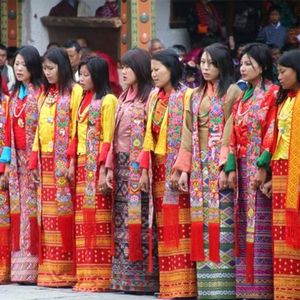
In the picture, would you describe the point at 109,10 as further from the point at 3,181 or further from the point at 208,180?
the point at 208,180

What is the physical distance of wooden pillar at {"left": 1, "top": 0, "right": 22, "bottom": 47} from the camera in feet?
61.3

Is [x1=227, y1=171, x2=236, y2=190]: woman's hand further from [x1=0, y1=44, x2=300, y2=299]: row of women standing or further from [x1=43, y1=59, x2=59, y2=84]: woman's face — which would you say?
[x1=43, y1=59, x2=59, y2=84]: woman's face

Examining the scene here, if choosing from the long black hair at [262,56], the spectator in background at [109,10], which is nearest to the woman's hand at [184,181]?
the long black hair at [262,56]

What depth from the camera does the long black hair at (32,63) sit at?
12.4 metres

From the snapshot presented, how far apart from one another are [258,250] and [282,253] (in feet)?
0.88

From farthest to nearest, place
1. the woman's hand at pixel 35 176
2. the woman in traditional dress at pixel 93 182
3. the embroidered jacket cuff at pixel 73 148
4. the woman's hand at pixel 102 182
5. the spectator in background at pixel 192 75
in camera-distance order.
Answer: the spectator in background at pixel 192 75 → the woman's hand at pixel 35 176 → the embroidered jacket cuff at pixel 73 148 → the woman in traditional dress at pixel 93 182 → the woman's hand at pixel 102 182

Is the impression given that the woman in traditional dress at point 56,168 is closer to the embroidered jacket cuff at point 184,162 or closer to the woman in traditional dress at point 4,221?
the woman in traditional dress at point 4,221

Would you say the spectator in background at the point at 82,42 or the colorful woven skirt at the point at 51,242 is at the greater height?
the spectator in background at the point at 82,42

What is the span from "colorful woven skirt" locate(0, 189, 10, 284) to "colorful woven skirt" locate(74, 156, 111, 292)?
0.92 m

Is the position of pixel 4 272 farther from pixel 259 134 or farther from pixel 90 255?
pixel 259 134

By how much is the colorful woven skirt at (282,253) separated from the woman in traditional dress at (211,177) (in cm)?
53

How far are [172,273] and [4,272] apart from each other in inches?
81.3

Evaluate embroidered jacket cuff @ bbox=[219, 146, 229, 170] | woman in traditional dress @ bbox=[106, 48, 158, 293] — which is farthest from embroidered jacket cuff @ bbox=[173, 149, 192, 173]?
woman in traditional dress @ bbox=[106, 48, 158, 293]

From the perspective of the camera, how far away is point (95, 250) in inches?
473
